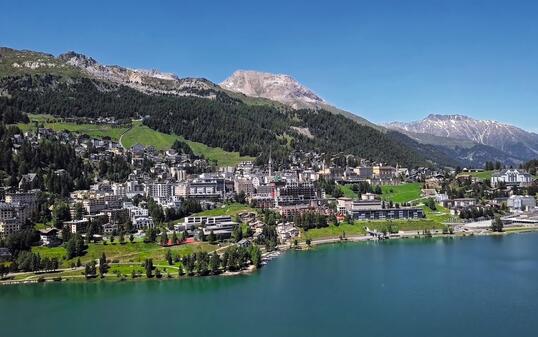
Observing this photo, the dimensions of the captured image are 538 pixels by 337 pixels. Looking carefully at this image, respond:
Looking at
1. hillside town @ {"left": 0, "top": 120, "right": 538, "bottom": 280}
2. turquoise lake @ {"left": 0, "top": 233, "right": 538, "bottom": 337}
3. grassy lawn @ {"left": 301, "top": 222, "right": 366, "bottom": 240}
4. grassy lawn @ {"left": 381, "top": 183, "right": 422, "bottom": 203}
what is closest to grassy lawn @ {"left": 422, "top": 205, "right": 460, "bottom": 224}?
hillside town @ {"left": 0, "top": 120, "right": 538, "bottom": 280}

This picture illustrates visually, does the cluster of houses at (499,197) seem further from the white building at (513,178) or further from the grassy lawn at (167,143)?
the grassy lawn at (167,143)

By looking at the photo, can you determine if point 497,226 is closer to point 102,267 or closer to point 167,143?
point 102,267

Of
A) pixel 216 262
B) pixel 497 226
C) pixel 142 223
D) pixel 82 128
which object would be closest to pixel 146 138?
pixel 82 128

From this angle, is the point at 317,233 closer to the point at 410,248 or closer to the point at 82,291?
the point at 410,248

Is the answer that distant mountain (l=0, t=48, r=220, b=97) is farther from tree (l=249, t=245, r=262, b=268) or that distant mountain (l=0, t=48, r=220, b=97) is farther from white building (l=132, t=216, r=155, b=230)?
tree (l=249, t=245, r=262, b=268)

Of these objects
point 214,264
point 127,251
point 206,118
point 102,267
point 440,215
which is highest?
point 206,118

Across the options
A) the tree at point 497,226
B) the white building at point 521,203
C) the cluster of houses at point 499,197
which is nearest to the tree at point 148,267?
the tree at point 497,226

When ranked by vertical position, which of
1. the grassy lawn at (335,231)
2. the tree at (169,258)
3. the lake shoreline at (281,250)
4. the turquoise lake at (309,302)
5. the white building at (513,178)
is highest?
the white building at (513,178)
